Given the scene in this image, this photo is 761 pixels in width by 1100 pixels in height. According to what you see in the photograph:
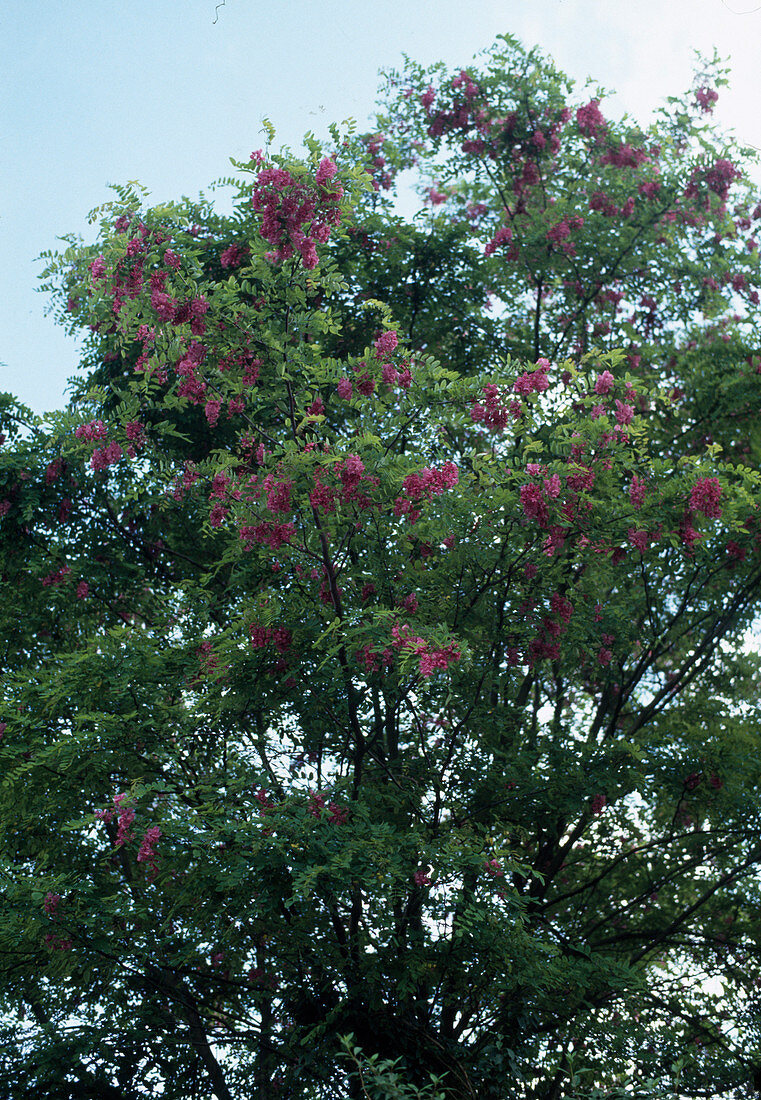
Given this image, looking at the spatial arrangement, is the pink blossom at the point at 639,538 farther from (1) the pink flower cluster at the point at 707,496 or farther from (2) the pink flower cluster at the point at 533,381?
(2) the pink flower cluster at the point at 533,381

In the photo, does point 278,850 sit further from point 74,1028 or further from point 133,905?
point 74,1028

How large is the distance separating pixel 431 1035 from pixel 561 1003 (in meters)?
1.13

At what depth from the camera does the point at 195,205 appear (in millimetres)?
11172

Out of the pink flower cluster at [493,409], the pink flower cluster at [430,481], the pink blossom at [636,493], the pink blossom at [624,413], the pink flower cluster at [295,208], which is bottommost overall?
the pink blossom at [636,493]

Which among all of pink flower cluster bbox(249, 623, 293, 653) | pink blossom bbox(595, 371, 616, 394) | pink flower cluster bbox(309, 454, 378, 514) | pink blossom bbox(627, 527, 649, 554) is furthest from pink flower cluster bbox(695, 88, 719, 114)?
pink flower cluster bbox(249, 623, 293, 653)

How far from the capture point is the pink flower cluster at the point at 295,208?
20.0 feet

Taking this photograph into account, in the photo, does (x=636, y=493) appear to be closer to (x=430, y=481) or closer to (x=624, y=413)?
(x=624, y=413)

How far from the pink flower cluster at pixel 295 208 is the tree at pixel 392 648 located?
0.8 inches

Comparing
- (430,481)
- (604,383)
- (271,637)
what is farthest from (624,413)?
(271,637)

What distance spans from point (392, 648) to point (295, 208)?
2.93 m

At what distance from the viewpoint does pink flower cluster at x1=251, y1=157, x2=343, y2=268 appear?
20.0 feet

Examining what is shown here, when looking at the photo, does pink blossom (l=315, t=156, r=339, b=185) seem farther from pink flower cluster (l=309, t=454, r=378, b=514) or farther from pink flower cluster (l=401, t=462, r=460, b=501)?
pink flower cluster (l=401, t=462, r=460, b=501)

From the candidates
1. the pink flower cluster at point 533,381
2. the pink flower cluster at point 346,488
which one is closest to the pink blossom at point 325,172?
the pink flower cluster at point 346,488

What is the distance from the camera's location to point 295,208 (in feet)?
20.0
